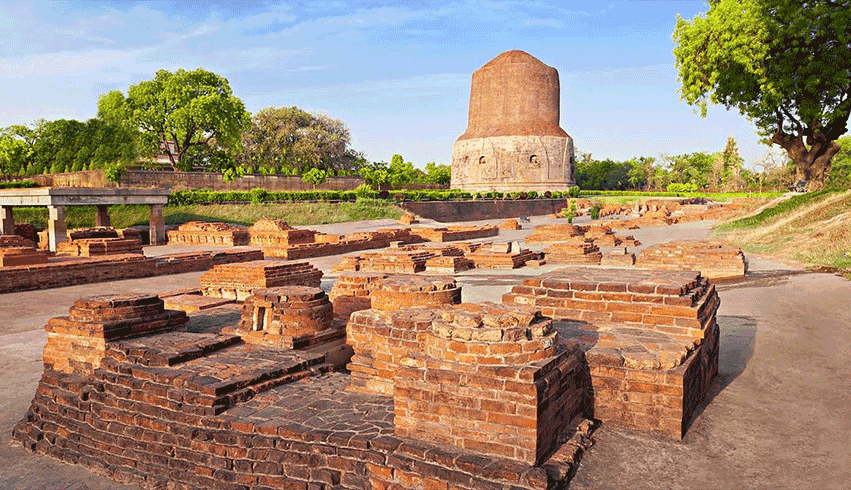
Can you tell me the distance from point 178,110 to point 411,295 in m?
34.0

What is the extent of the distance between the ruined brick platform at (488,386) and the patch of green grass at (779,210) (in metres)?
17.2

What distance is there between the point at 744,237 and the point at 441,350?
15.1m

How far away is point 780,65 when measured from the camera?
60.6 feet

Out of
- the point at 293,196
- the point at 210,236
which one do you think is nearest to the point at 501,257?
the point at 210,236

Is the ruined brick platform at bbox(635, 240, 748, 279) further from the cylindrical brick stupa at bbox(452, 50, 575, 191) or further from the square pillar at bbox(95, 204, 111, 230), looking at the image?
the cylindrical brick stupa at bbox(452, 50, 575, 191)

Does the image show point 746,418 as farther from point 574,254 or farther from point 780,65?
point 780,65

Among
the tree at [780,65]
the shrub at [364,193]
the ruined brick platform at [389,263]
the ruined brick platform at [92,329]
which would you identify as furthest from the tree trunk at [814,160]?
the ruined brick platform at [92,329]

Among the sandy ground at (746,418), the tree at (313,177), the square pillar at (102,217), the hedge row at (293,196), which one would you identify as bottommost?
the sandy ground at (746,418)

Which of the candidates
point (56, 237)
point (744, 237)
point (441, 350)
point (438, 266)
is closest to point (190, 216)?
point (56, 237)

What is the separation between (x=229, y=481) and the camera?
3.23 meters

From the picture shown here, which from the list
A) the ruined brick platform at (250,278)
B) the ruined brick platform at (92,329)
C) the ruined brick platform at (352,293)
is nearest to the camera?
the ruined brick platform at (92,329)

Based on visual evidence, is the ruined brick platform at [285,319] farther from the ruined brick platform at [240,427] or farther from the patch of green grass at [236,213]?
the patch of green grass at [236,213]

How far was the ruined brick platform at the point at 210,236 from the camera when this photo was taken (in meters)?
17.6

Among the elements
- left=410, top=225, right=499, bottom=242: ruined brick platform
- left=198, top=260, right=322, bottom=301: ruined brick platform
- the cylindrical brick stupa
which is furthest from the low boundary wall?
left=198, top=260, right=322, bottom=301: ruined brick platform
